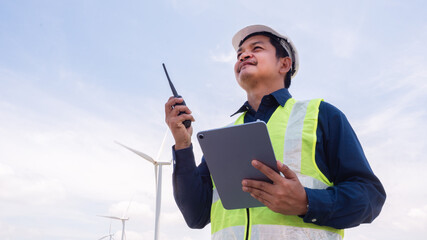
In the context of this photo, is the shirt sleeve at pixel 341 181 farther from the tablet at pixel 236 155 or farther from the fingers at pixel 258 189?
the tablet at pixel 236 155

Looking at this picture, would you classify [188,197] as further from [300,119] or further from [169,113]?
[300,119]

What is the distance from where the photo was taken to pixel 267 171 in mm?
2883

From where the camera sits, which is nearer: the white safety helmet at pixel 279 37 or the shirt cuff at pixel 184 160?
the shirt cuff at pixel 184 160

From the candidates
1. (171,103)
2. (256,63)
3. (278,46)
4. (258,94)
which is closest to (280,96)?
(258,94)

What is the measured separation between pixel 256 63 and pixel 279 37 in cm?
74

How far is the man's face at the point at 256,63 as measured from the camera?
4.46m

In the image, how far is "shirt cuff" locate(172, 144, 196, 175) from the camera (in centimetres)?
399

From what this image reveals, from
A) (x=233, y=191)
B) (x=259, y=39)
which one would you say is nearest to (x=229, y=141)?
(x=233, y=191)

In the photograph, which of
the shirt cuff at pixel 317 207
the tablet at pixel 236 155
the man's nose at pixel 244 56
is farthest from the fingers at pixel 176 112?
the shirt cuff at pixel 317 207

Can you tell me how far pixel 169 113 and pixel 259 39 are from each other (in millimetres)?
1722

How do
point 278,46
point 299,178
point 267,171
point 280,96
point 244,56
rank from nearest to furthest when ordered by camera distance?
1. point 267,171
2. point 299,178
3. point 280,96
4. point 244,56
5. point 278,46

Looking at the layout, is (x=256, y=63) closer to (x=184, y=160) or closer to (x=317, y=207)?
(x=184, y=160)

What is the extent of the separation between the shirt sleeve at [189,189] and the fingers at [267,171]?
123 centimetres

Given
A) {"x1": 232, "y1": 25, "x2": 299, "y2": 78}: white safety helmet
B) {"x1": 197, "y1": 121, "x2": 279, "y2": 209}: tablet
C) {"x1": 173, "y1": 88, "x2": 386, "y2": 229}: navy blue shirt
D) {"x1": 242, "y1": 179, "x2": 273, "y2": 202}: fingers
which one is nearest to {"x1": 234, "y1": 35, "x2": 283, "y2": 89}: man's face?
{"x1": 232, "y1": 25, "x2": 299, "y2": 78}: white safety helmet
